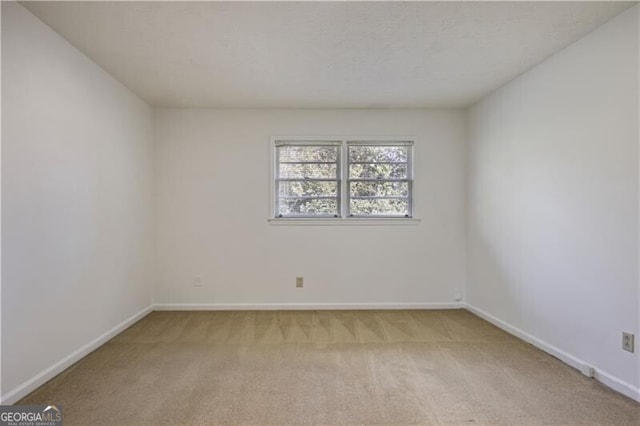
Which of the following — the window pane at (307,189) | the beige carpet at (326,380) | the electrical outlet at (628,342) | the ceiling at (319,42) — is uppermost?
the ceiling at (319,42)

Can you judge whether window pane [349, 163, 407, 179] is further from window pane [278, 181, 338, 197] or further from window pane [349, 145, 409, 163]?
window pane [278, 181, 338, 197]

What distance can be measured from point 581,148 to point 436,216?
6.00 feet

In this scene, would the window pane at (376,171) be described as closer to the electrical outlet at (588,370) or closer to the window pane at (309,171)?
the window pane at (309,171)

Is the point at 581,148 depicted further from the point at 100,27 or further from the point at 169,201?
the point at 169,201

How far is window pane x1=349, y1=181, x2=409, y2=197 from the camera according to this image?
4.24 metres

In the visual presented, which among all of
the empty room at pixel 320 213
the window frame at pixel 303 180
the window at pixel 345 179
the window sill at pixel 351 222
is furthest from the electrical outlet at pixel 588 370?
the window frame at pixel 303 180

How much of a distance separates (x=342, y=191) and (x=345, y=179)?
0.51 ft

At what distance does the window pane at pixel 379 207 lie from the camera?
13.9 feet

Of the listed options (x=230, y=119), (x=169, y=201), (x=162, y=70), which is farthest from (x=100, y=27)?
(x=169, y=201)

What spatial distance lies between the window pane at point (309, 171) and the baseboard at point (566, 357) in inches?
93.8

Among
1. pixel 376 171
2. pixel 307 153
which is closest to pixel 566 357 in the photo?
pixel 376 171

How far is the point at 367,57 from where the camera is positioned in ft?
8.87

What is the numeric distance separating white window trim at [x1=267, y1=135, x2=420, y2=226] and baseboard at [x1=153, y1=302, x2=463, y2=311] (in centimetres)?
98

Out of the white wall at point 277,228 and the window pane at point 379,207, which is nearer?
the white wall at point 277,228
